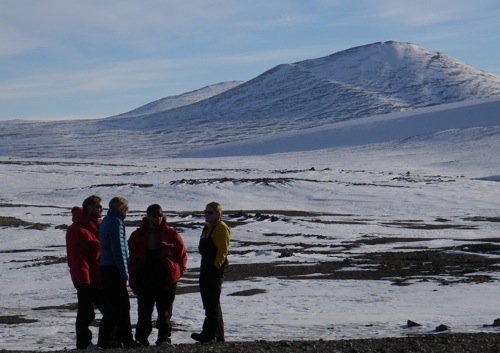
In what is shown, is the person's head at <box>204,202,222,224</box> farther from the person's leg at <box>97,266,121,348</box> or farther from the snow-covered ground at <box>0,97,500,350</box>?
the snow-covered ground at <box>0,97,500,350</box>

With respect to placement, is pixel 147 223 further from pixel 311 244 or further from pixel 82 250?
pixel 311 244

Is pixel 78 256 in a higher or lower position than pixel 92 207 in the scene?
lower

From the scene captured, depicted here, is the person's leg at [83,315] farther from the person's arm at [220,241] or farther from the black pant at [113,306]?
the person's arm at [220,241]

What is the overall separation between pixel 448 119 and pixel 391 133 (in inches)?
372

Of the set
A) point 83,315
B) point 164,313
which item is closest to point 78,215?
point 83,315

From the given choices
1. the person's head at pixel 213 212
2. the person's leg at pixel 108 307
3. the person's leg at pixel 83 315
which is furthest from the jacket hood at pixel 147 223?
the person's leg at pixel 83 315

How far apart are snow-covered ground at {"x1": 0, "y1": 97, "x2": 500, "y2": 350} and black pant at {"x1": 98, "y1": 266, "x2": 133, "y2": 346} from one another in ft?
4.39

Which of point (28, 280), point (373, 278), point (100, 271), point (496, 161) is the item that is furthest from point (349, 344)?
point (496, 161)

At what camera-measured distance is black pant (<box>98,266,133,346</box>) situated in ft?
34.0

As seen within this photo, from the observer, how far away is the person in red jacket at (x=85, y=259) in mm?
10305

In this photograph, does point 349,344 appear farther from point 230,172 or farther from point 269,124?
point 269,124

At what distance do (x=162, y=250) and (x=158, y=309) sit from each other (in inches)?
29.1

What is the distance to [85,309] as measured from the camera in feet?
34.2

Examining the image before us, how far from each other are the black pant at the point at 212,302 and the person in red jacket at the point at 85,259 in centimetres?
126
